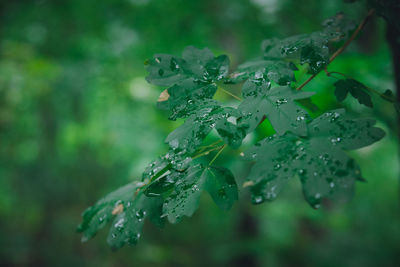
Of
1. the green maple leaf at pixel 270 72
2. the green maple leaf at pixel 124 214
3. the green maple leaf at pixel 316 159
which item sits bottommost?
the green maple leaf at pixel 316 159

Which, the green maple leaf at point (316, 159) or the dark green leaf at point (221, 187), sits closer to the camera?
the green maple leaf at point (316, 159)

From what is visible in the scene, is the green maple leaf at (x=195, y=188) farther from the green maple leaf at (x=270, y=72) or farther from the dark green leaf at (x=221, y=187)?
the green maple leaf at (x=270, y=72)

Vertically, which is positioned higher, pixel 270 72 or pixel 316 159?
pixel 270 72

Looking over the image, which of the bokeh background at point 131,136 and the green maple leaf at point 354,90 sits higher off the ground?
the bokeh background at point 131,136

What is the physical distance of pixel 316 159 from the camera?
0.57 metres

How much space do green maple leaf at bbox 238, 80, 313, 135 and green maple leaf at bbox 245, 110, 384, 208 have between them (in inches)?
1.4

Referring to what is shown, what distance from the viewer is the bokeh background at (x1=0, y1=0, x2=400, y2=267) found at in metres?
3.37

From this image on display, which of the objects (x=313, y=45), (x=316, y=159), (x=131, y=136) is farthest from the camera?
(x=131, y=136)

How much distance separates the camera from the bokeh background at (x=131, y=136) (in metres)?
3.37

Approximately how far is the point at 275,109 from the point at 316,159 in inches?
6.6

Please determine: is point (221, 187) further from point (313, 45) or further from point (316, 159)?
point (313, 45)

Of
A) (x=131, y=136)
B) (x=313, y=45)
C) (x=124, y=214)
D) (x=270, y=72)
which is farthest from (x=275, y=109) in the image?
(x=131, y=136)

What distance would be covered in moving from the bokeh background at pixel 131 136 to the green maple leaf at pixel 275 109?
862 mm

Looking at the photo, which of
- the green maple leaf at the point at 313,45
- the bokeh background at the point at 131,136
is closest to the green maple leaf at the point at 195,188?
the green maple leaf at the point at 313,45
